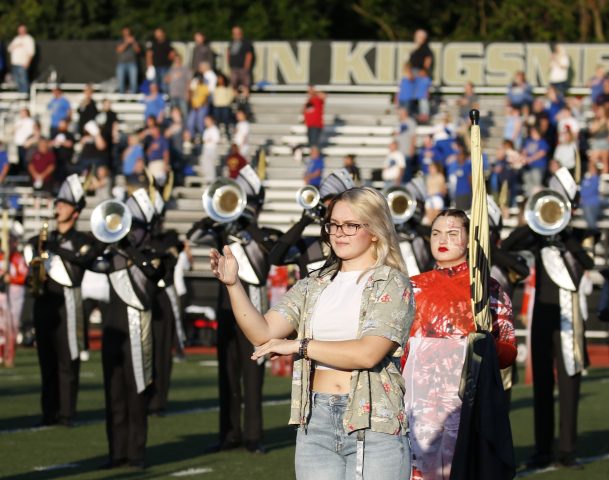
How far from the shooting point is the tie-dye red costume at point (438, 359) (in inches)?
307

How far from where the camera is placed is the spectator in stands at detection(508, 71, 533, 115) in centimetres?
2780

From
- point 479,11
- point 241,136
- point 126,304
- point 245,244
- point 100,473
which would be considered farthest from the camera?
point 479,11

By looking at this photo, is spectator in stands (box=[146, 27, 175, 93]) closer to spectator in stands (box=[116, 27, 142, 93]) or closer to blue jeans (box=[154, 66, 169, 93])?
blue jeans (box=[154, 66, 169, 93])

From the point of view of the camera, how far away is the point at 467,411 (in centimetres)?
757

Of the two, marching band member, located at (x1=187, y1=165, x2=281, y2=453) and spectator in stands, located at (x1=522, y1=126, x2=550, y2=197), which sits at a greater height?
spectator in stands, located at (x1=522, y1=126, x2=550, y2=197)

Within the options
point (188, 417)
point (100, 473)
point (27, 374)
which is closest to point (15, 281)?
point (27, 374)

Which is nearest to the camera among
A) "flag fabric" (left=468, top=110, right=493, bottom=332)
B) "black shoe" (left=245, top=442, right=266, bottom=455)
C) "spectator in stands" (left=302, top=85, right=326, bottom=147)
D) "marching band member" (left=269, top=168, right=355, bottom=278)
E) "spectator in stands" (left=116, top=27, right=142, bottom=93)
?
"flag fabric" (left=468, top=110, right=493, bottom=332)

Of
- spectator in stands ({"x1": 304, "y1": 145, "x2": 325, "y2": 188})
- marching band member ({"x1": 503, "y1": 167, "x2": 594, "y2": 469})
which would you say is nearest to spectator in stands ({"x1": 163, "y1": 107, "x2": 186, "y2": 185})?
spectator in stands ({"x1": 304, "y1": 145, "x2": 325, "y2": 188})

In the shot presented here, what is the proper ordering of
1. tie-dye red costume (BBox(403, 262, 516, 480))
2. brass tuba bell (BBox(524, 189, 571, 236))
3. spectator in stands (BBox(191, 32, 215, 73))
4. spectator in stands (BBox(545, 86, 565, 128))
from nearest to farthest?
tie-dye red costume (BBox(403, 262, 516, 480))
brass tuba bell (BBox(524, 189, 571, 236))
spectator in stands (BBox(545, 86, 565, 128))
spectator in stands (BBox(191, 32, 215, 73))

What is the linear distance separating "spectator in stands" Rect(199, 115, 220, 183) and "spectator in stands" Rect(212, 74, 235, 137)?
937 mm

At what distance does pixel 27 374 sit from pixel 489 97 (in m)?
13.9

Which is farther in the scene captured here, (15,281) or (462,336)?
(15,281)

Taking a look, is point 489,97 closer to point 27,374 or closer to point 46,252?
point 27,374

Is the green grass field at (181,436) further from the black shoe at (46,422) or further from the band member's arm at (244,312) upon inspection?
the band member's arm at (244,312)
